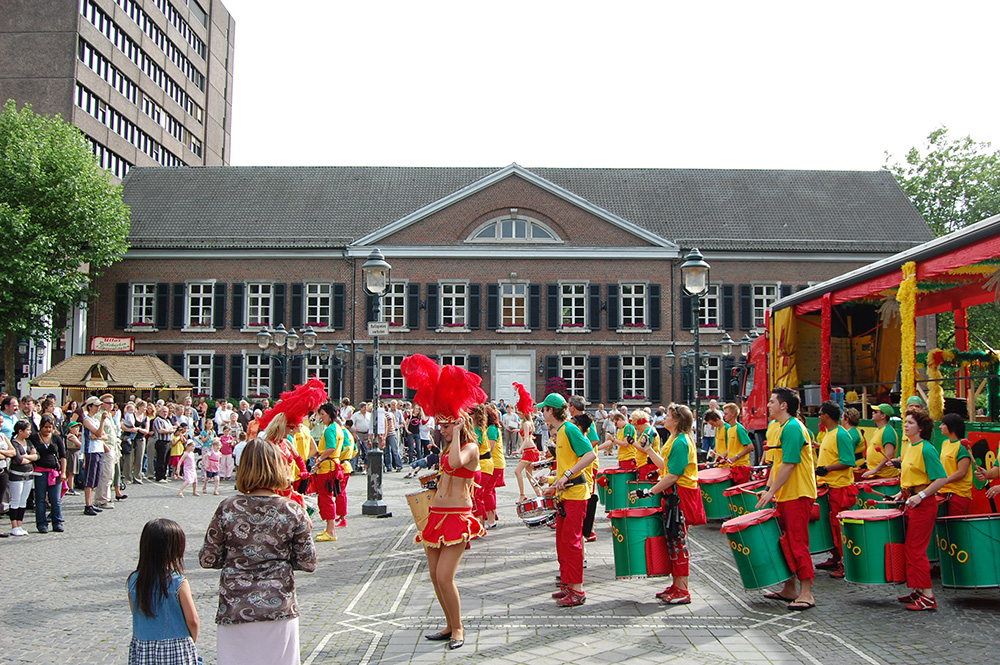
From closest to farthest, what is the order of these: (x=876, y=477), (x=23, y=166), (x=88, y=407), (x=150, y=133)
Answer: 1. (x=876, y=477)
2. (x=88, y=407)
3. (x=23, y=166)
4. (x=150, y=133)

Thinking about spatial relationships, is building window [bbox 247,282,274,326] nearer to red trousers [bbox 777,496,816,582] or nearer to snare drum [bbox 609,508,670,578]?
snare drum [bbox 609,508,670,578]

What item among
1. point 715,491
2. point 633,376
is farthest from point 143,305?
point 715,491

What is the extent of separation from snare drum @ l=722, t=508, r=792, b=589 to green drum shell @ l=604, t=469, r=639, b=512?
3.72m

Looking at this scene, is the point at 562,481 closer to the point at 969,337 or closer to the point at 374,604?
the point at 374,604

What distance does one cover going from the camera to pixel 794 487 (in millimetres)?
7121

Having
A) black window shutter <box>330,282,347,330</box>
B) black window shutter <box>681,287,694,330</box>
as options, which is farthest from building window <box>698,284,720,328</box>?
black window shutter <box>330,282,347,330</box>

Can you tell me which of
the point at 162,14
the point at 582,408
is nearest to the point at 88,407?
the point at 582,408

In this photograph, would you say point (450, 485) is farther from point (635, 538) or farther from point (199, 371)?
point (199, 371)

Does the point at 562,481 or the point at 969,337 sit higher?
the point at 969,337

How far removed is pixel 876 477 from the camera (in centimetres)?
925

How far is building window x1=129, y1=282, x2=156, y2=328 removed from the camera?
38.0 metres

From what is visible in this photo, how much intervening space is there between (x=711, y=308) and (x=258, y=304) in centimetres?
2034

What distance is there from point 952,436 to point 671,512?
2.78m

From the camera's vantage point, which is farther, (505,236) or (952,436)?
(505,236)
